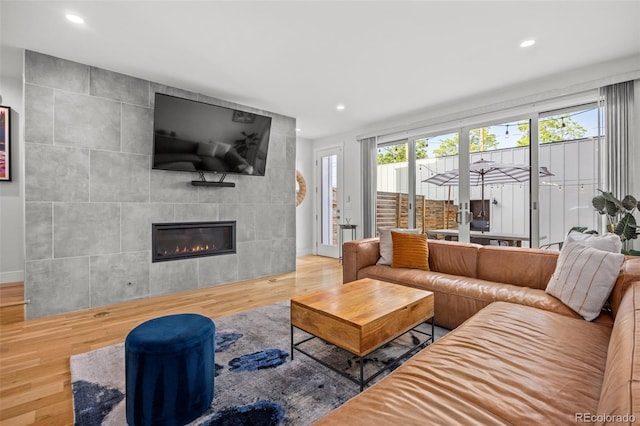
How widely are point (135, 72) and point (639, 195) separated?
A: 5380 millimetres

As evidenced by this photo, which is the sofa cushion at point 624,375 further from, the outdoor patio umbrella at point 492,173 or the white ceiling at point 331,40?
the outdoor patio umbrella at point 492,173

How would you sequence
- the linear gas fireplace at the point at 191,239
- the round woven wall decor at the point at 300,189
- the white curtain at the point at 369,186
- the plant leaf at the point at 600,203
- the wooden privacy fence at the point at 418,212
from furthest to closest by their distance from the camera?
the round woven wall decor at the point at 300,189 < the white curtain at the point at 369,186 < the wooden privacy fence at the point at 418,212 < the linear gas fireplace at the point at 191,239 < the plant leaf at the point at 600,203

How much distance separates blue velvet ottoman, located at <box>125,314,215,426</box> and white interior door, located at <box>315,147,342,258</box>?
474cm

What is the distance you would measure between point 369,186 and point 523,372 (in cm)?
447

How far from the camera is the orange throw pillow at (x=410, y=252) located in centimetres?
313

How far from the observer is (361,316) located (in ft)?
5.69

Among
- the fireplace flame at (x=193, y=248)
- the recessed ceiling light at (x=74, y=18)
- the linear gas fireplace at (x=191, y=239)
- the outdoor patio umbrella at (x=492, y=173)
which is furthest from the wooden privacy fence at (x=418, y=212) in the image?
the recessed ceiling light at (x=74, y=18)

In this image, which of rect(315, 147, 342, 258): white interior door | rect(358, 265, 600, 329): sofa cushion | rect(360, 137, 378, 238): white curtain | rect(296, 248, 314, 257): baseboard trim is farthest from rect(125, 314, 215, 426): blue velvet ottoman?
rect(296, 248, 314, 257): baseboard trim

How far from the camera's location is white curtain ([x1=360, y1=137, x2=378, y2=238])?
5473mm

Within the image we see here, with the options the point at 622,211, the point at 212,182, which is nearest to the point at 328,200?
the point at 212,182

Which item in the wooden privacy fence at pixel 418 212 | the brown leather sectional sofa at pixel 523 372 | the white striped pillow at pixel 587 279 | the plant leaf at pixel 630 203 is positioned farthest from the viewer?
the wooden privacy fence at pixel 418 212

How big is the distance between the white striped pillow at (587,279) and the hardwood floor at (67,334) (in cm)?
261

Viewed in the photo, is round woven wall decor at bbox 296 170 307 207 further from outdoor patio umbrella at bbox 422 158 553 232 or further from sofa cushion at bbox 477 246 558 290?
sofa cushion at bbox 477 246 558 290

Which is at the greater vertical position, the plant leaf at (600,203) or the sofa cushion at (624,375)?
the plant leaf at (600,203)
